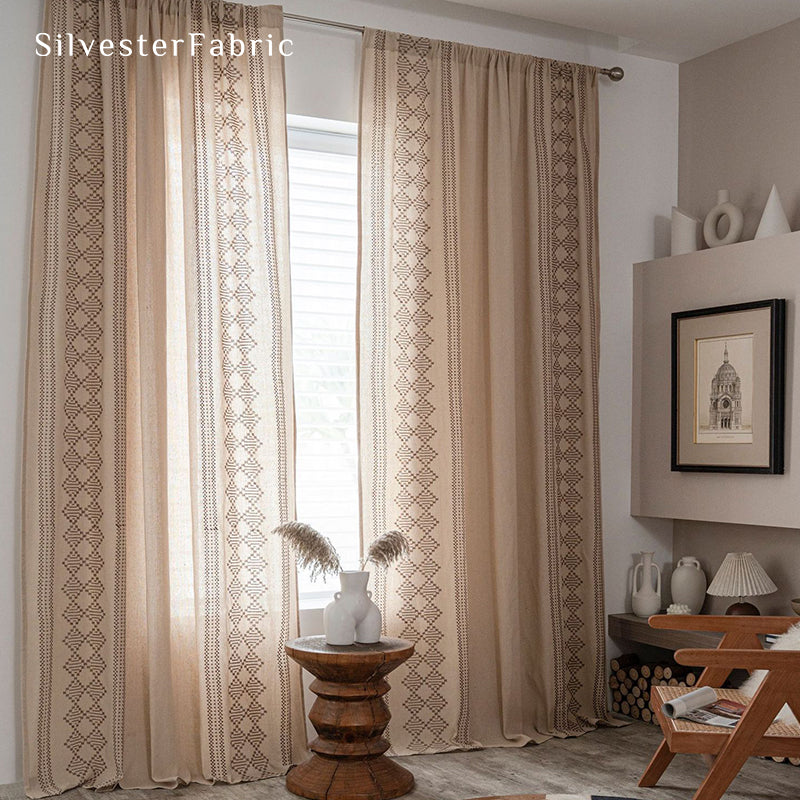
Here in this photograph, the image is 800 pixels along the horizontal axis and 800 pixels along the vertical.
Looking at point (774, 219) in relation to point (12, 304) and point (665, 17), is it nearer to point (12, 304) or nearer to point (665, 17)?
point (665, 17)

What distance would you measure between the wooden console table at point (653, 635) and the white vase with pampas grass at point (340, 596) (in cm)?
126

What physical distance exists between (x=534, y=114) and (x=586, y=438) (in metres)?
1.25

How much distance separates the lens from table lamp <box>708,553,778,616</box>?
3.81m

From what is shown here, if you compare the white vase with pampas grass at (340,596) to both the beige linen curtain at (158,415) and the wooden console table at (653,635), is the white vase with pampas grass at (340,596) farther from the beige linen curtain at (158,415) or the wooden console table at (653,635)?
the wooden console table at (653,635)

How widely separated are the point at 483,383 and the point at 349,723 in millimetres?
1324

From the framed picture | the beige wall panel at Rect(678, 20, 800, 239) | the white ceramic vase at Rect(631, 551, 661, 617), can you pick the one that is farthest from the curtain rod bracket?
the white ceramic vase at Rect(631, 551, 661, 617)

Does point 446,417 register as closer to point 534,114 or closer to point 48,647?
point 534,114

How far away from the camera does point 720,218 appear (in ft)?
13.6

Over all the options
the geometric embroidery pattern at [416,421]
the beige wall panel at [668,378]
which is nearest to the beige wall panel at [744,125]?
the beige wall panel at [668,378]

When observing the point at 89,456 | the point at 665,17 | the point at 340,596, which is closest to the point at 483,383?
the point at 340,596

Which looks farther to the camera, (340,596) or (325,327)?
(325,327)

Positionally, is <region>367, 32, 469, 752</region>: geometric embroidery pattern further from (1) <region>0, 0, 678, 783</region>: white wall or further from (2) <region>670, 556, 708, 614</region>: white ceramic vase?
(2) <region>670, 556, 708, 614</region>: white ceramic vase

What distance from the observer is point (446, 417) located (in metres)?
3.80

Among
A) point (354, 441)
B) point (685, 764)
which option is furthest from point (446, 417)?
point (685, 764)
